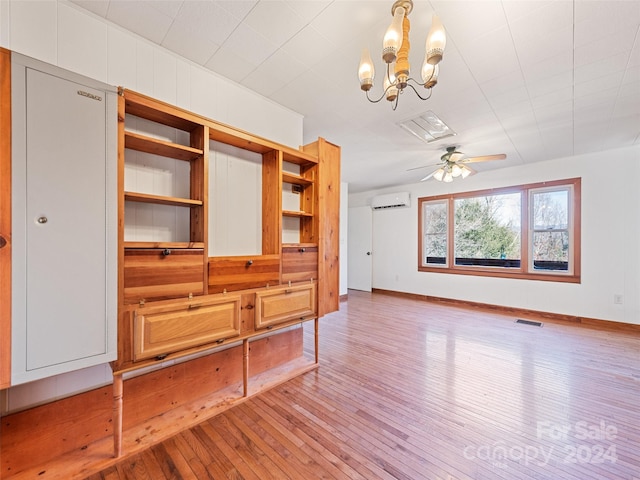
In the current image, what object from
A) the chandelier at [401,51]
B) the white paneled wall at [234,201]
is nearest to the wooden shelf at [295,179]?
the white paneled wall at [234,201]

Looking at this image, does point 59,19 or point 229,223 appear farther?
point 229,223

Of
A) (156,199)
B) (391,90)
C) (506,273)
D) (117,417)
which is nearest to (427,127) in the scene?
(391,90)

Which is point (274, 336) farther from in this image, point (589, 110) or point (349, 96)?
point (589, 110)

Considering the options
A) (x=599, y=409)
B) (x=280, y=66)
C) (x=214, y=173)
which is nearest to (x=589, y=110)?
(x=599, y=409)

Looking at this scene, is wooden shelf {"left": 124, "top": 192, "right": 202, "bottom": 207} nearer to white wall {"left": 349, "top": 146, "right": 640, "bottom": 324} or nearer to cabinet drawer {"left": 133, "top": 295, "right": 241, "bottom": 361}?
cabinet drawer {"left": 133, "top": 295, "right": 241, "bottom": 361}

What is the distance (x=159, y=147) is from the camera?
5.65 ft

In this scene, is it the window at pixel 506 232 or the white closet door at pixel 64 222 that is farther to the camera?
the window at pixel 506 232

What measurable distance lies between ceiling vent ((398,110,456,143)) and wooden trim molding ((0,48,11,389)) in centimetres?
292

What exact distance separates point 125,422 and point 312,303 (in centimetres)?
154

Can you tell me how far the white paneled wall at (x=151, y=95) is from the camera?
1.40 meters

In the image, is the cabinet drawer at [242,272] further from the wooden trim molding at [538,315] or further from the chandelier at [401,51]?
the wooden trim molding at [538,315]

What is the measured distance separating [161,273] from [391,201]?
208 inches

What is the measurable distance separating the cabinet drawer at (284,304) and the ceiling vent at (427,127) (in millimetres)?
2052

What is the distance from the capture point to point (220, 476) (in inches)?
54.4
